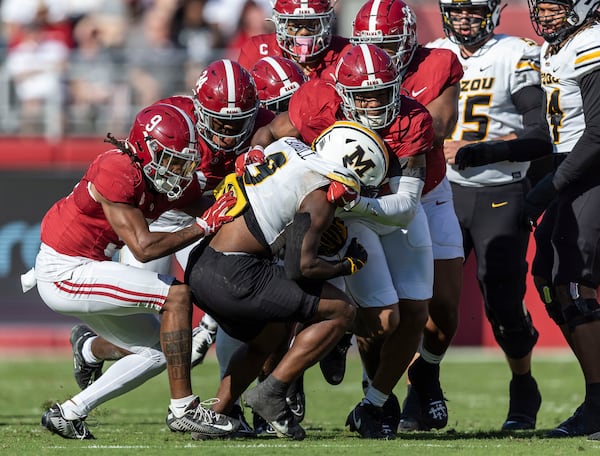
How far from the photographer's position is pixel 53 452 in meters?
5.07

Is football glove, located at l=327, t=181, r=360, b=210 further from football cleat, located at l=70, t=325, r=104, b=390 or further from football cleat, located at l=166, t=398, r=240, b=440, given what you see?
football cleat, located at l=70, t=325, r=104, b=390

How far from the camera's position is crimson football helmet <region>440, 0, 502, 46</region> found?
6805 mm

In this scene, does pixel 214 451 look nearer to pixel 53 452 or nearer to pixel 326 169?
pixel 53 452

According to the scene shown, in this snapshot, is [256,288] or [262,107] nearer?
[256,288]

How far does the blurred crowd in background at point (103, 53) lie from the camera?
11922 millimetres

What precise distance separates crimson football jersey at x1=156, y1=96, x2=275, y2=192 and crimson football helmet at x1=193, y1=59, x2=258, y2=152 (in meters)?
0.13

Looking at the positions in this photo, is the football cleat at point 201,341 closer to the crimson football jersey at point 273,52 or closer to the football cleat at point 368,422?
the football cleat at point 368,422

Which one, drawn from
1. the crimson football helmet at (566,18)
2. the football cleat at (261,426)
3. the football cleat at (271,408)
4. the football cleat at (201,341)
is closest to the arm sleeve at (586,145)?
the crimson football helmet at (566,18)

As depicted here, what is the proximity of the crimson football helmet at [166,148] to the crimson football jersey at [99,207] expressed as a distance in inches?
2.7

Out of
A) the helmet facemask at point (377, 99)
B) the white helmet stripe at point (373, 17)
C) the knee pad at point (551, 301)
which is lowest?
the knee pad at point (551, 301)

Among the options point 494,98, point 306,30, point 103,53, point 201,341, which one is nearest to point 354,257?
point 306,30

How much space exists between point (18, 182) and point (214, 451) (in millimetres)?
7141

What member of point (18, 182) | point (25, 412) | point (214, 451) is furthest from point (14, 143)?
point (214, 451)

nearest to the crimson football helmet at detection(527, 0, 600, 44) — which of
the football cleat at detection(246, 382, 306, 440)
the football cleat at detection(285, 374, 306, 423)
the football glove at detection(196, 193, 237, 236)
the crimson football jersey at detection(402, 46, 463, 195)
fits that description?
the crimson football jersey at detection(402, 46, 463, 195)
